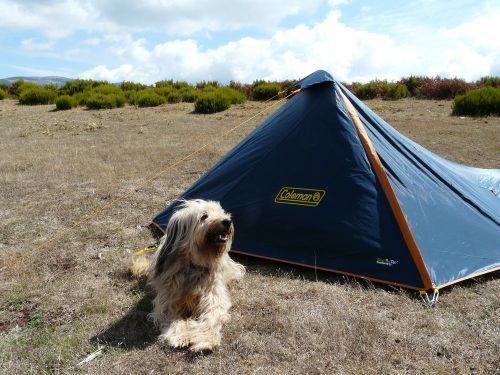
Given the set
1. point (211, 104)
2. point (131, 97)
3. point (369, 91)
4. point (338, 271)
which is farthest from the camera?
point (131, 97)

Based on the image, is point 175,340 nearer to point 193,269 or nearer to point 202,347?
point 202,347

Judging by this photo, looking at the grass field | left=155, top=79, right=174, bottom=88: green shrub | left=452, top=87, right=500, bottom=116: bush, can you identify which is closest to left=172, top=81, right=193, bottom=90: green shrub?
left=155, top=79, right=174, bottom=88: green shrub

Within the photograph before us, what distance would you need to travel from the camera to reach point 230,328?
12.4ft

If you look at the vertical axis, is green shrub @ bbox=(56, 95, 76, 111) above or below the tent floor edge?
above

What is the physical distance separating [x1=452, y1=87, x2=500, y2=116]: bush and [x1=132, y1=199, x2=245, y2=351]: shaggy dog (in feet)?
49.3

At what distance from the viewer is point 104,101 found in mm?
21234

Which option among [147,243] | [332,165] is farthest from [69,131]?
[332,165]

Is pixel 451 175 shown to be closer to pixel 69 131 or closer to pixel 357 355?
pixel 357 355

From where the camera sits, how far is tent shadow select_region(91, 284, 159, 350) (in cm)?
359

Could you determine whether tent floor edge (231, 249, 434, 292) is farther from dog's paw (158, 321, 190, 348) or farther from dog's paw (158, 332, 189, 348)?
dog's paw (158, 332, 189, 348)

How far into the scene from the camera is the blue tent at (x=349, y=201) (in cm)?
449

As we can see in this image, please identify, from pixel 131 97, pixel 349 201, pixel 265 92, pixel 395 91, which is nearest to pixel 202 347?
pixel 349 201

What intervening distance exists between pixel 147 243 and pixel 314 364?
310 cm

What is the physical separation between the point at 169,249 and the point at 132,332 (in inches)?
29.8
